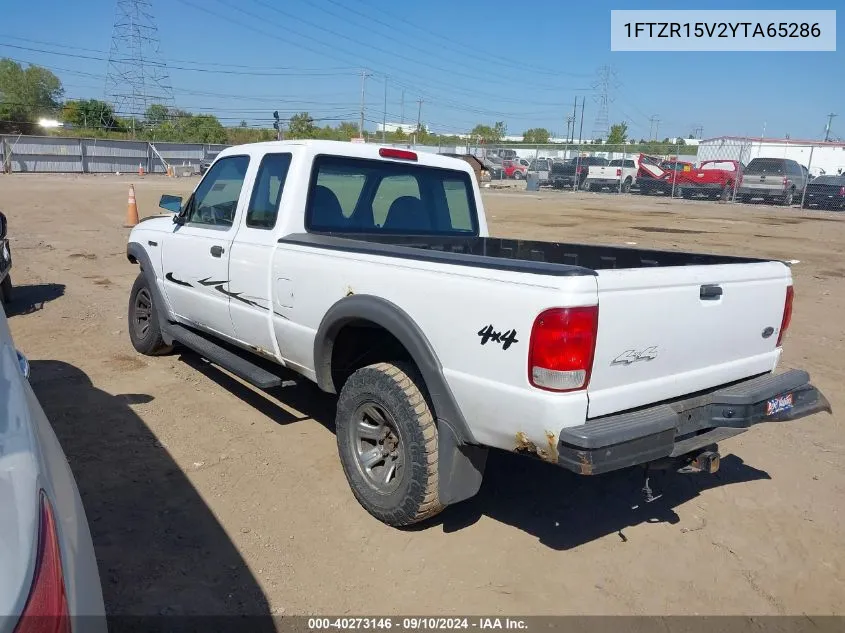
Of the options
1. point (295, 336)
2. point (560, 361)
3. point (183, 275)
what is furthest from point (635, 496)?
point (183, 275)

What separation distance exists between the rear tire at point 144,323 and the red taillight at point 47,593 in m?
4.53

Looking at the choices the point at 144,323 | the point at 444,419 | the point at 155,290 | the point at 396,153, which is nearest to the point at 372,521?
the point at 444,419

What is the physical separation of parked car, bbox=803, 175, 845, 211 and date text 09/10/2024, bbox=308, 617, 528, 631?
31267mm

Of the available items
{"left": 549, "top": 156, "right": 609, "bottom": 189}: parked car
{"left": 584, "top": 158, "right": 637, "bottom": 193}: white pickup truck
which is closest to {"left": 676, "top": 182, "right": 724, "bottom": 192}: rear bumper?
{"left": 584, "top": 158, "right": 637, "bottom": 193}: white pickup truck

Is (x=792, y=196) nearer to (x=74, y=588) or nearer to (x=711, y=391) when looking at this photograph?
(x=711, y=391)

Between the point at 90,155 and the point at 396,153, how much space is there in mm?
41699

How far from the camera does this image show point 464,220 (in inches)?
208

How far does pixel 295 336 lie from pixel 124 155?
44.0 metres

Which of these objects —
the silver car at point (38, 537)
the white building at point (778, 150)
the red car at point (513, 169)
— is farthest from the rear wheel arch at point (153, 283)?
the red car at point (513, 169)

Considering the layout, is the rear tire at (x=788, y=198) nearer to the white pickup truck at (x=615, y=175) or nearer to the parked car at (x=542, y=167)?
the white pickup truck at (x=615, y=175)

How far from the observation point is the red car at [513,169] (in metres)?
49.6

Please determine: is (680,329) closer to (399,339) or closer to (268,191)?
(399,339)

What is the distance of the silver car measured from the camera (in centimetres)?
130

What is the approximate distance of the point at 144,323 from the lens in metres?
6.28
